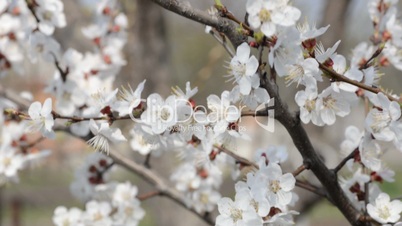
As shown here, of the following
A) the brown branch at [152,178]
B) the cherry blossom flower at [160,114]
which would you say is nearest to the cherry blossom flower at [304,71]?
the cherry blossom flower at [160,114]

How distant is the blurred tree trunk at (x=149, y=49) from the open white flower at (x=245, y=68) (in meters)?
1.93

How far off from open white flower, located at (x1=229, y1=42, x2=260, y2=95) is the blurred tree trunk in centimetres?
193

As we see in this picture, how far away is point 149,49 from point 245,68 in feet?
6.73

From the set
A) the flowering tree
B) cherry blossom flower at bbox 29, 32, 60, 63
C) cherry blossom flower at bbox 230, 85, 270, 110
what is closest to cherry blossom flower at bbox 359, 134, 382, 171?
the flowering tree

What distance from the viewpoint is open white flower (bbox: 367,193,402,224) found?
145 cm

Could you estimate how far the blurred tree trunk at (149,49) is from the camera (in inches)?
125

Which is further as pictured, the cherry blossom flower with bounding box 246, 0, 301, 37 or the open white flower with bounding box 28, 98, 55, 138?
the open white flower with bounding box 28, 98, 55, 138

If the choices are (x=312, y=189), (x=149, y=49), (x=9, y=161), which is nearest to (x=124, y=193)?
(x=9, y=161)

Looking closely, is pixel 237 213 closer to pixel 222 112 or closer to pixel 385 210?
pixel 222 112

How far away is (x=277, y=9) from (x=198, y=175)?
1.17 meters

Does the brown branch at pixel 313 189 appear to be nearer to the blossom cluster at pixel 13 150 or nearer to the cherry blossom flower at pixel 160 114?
the cherry blossom flower at pixel 160 114

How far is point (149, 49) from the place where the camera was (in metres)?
3.23

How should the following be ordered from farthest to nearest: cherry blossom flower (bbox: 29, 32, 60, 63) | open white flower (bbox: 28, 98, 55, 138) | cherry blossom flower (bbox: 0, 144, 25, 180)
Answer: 1. cherry blossom flower (bbox: 0, 144, 25, 180)
2. cherry blossom flower (bbox: 29, 32, 60, 63)
3. open white flower (bbox: 28, 98, 55, 138)

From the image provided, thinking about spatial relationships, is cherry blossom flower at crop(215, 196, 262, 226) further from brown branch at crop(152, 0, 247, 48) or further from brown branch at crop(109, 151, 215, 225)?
brown branch at crop(109, 151, 215, 225)
